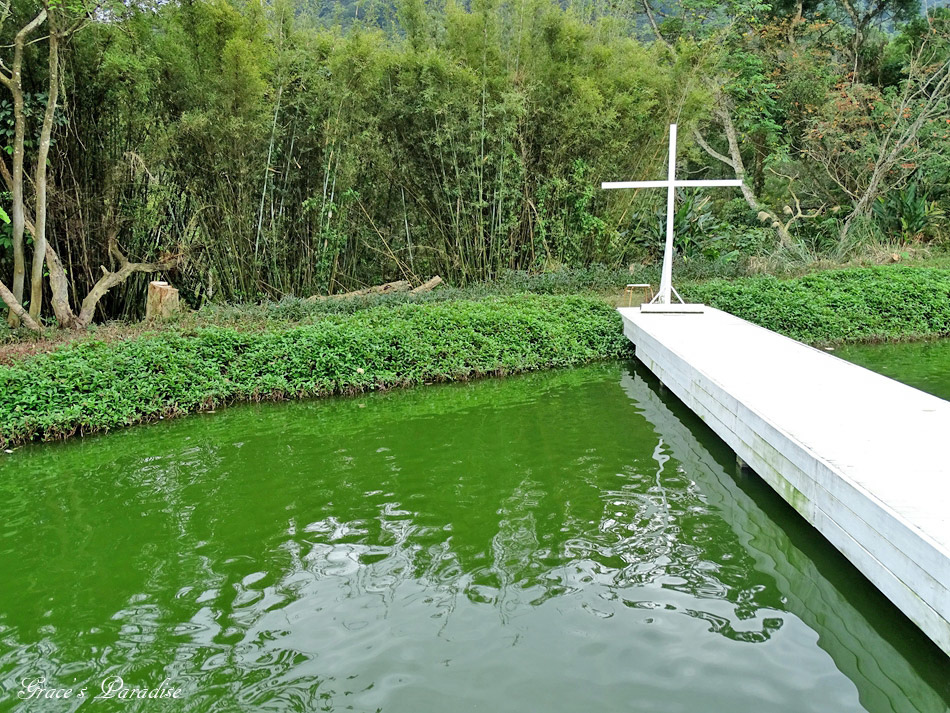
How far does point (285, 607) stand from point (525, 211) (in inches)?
264

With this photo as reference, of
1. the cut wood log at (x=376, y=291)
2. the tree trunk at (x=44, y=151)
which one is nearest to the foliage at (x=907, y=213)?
the cut wood log at (x=376, y=291)

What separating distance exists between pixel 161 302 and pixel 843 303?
688 centimetres

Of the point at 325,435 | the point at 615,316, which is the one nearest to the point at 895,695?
the point at 325,435

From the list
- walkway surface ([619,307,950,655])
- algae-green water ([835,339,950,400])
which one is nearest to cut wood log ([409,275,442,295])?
walkway surface ([619,307,950,655])

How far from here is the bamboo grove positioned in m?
6.79

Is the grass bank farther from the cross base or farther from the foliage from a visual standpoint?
the foliage

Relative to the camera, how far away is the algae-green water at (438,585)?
A: 209 cm

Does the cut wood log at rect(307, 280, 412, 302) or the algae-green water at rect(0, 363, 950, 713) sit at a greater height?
the cut wood log at rect(307, 280, 412, 302)

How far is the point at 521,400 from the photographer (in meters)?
5.42

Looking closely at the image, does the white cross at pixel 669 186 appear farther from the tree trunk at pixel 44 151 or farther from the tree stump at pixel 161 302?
the tree trunk at pixel 44 151

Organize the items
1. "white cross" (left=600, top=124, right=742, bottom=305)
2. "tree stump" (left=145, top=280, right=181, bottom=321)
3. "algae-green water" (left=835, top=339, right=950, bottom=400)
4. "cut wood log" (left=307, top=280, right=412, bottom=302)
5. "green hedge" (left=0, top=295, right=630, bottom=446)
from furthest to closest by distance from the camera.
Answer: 1. "cut wood log" (left=307, top=280, right=412, bottom=302)
2. "tree stump" (left=145, top=280, right=181, bottom=321)
3. "white cross" (left=600, top=124, right=742, bottom=305)
4. "algae-green water" (left=835, top=339, right=950, bottom=400)
5. "green hedge" (left=0, top=295, right=630, bottom=446)

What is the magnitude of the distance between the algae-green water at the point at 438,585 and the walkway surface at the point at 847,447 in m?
0.21

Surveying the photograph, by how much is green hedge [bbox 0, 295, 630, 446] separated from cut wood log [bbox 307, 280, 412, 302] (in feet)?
3.54

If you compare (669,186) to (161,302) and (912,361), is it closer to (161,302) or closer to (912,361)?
(912,361)
